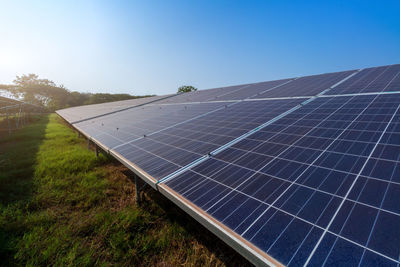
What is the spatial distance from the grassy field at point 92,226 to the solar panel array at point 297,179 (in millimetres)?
1406

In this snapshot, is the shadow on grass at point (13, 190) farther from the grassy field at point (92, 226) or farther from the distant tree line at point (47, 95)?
the distant tree line at point (47, 95)

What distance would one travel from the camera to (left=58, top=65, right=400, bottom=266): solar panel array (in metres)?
1.37

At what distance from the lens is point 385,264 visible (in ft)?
3.78

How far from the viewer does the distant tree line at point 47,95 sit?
50438mm

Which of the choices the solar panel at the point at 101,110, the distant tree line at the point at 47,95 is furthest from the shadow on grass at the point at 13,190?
the distant tree line at the point at 47,95

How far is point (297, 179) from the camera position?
2105 millimetres

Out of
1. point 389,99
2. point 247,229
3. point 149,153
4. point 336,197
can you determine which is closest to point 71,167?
point 149,153

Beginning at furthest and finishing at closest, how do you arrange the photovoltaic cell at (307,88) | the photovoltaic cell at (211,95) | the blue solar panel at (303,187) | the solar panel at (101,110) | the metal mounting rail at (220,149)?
the solar panel at (101,110)
the photovoltaic cell at (211,95)
the photovoltaic cell at (307,88)
the metal mounting rail at (220,149)
the blue solar panel at (303,187)

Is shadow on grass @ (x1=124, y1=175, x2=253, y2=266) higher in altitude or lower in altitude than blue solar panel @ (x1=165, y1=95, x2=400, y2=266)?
lower

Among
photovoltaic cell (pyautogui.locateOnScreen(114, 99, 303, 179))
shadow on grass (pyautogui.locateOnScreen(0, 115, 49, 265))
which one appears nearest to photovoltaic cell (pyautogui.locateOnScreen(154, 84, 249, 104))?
photovoltaic cell (pyautogui.locateOnScreen(114, 99, 303, 179))

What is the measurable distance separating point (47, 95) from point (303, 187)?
6981 centimetres

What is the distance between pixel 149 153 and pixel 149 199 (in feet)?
5.41

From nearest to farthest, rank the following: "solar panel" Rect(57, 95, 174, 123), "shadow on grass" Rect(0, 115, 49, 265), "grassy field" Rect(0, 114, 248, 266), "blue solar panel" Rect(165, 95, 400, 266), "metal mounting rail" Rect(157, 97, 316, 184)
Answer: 1. "blue solar panel" Rect(165, 95, 400, 266)
2. "metal mounting rail" Rect(157, 97, 316, 184)
3. "grassy field" Rect(0, 114, 248, 266)
4. "shadow on grass" Rect(0, 115, 49, 265)
5. "solar panel" Rect(57, 95, 174, 123)

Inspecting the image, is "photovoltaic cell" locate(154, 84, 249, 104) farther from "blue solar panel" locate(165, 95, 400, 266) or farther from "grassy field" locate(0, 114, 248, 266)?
"blue solar panel" locate(165, 95, 400, 266)
